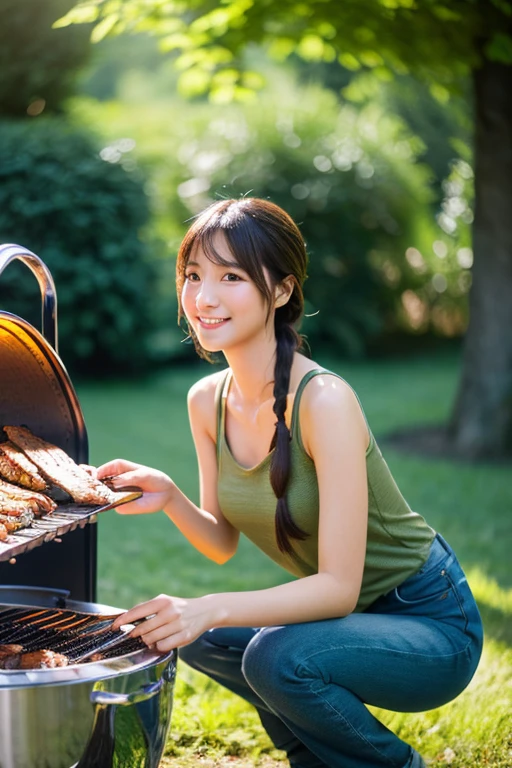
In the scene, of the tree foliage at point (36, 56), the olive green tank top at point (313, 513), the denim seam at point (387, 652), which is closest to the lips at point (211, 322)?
the olive green tank top at point (313, 513)

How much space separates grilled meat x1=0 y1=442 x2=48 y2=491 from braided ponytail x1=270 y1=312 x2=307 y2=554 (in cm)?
58

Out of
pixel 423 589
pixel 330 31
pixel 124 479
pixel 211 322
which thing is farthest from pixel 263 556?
pixel 330 31

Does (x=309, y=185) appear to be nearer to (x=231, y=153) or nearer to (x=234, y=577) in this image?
(x=231, y=153)

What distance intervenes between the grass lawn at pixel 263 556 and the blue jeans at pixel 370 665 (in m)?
0.61

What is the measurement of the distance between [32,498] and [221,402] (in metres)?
0.76

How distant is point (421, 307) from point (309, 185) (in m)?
2.70

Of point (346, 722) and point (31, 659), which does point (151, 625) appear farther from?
point (346, 722)

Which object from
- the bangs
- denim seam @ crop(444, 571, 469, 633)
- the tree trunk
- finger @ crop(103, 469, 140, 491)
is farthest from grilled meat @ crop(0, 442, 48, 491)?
the tree trunk

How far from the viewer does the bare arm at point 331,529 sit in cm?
226

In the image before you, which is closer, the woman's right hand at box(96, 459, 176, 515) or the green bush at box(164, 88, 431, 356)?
the woman's right hand at box(96, 459, 176, 515)

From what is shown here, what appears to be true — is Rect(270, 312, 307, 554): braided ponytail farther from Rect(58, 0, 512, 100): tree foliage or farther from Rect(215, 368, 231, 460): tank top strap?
Rect(58, 0, 512, 100): tree foliage

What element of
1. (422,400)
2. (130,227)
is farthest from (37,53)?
(422,400)

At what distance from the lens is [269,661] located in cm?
234

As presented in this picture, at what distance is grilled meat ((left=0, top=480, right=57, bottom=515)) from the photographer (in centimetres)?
215
